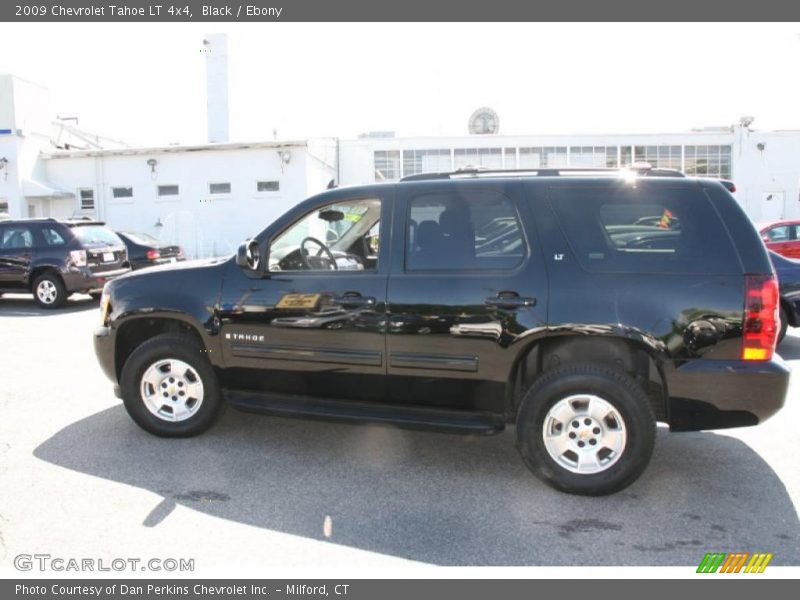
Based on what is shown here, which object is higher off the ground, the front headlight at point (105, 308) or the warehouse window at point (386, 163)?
the warehouse window at point (386, 163)

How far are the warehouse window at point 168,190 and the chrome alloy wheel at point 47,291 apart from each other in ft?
36.7

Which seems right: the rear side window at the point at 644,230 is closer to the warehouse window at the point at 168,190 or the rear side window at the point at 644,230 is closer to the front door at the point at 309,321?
the front door at the point at 309,321

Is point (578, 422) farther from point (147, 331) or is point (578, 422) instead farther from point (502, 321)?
point (147, 331)

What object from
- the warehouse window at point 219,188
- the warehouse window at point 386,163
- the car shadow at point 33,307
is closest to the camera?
the car shadow at point 33,307

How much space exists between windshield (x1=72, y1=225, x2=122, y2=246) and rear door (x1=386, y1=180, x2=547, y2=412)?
9.55 meters

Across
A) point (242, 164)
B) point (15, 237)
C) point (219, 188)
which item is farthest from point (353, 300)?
point (219, 188)

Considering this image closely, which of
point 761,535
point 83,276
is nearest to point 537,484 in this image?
point 761,535

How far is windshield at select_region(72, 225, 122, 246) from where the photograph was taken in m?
11.6

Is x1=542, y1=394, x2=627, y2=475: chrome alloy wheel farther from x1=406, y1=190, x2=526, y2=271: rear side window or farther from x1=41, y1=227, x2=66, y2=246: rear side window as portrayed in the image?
x1=41, y1=227, x2=66, y2=246: rear side window

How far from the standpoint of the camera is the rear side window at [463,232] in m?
3.93

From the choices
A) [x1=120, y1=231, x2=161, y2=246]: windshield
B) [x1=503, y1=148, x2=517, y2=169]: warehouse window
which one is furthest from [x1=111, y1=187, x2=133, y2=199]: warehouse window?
[x1=503, y1=148, x2=517, y2=169]: warehouse window

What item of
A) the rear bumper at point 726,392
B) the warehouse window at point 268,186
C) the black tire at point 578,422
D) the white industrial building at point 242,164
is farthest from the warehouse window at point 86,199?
the rear bumper at point 726,392

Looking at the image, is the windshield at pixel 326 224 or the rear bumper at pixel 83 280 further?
the rear bumper at pixel 83 280

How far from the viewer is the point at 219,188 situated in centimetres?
2202
